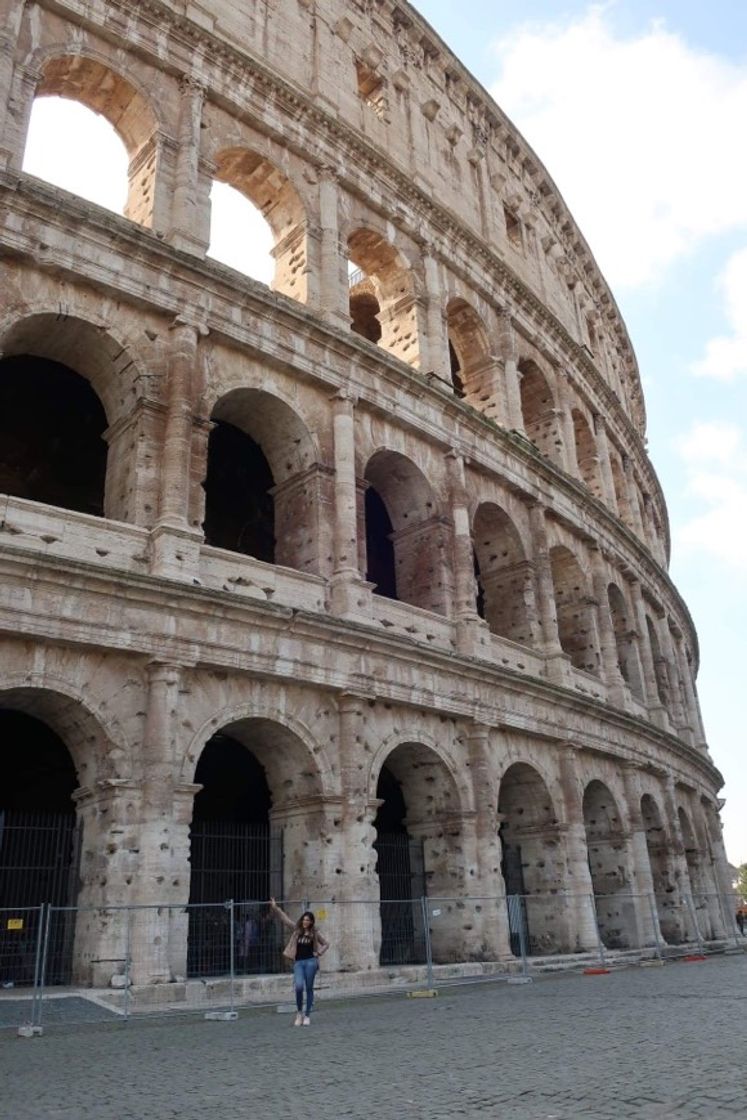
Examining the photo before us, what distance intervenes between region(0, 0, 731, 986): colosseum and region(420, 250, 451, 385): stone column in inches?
3.5

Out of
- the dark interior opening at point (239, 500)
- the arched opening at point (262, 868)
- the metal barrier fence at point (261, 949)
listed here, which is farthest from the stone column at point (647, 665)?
the arched opening at point (262, 868)

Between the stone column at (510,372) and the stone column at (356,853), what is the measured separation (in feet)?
29.5

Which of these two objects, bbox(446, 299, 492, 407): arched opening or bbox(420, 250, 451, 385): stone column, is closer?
bbox(420, 250, 451, 385): stone column

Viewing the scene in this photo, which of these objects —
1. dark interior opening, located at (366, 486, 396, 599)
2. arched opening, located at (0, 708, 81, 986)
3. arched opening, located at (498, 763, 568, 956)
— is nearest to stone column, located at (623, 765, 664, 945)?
arched opening, located at (498, 763, 568, 956)

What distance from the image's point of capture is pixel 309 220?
1645 cm

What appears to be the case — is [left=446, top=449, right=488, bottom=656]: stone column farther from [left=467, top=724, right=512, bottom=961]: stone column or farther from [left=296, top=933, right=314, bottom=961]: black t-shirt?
[left=296, top=933, right=314, bottom=961]: black t-shirt

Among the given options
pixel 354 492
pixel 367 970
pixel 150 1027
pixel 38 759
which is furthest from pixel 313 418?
pixel 150 1027

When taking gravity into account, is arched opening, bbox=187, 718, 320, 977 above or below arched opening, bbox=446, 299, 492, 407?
below

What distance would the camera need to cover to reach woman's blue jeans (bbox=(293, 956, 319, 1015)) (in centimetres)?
841

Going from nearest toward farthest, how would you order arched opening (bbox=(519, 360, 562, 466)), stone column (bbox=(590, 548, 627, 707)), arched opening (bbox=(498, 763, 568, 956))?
1. arched opening (bbox=(498, 763, 568, 956))
2. stone column (bbox=(590, 548, 627, 707))
3. arched opening (bbox=(519, 360, 562, 466))

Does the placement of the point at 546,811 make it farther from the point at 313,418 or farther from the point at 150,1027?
the point at 150,1027

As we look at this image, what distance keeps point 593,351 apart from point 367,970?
Answer: 20.7 m

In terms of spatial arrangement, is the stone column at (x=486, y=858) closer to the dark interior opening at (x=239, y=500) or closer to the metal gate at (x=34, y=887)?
the metal gate at (x=34, y=887)

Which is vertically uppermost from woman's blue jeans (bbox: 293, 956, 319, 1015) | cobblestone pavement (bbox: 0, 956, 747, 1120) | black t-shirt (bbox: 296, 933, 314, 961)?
black t-shirt (bbox: 296, 933, 314, 961)
